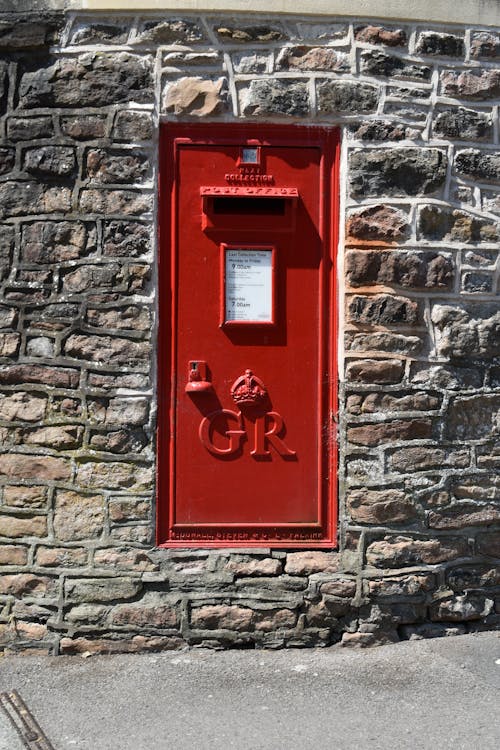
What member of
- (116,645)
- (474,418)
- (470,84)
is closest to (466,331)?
(474,418)

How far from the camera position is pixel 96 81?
431 centimetres

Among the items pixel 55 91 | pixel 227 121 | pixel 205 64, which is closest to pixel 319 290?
pixel 227 121

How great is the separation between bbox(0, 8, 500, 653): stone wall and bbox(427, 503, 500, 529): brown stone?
16mm

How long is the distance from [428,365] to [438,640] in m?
1.50

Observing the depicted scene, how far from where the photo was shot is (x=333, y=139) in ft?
14.4

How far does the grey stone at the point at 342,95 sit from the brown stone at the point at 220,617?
8.80 feet

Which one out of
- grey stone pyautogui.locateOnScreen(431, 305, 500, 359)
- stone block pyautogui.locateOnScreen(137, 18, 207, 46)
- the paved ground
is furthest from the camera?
grey stone pyautogui.locateOnScreen(431, 305, 500, 359)

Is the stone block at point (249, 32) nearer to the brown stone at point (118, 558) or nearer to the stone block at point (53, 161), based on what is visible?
the stone block at point (53, 161)

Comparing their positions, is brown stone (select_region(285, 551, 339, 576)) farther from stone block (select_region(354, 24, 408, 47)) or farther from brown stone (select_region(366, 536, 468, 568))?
stone block (select_region(354, 24, 408, 47))

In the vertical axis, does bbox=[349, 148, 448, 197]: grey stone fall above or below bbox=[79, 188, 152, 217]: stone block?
above

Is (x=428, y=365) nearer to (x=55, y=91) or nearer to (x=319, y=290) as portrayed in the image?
(x=319, y=290)

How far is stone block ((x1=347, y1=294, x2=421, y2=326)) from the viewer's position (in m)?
4.36

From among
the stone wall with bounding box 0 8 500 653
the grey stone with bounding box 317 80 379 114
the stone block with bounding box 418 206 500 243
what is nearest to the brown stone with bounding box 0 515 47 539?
the stone wall with bounding box 0 8 500 653

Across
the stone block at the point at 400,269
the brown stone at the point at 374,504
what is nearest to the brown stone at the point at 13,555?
the brown stone at the point at 374,504
